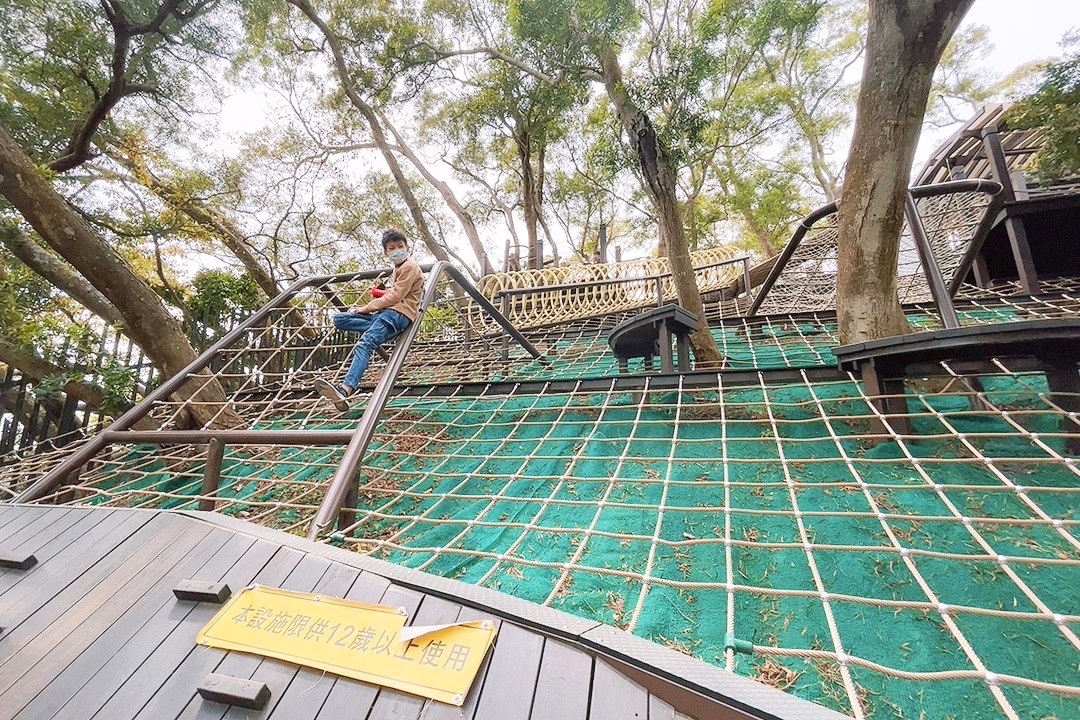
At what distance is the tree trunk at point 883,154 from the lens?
2086 millimetres

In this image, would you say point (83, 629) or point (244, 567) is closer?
point (83, 629)

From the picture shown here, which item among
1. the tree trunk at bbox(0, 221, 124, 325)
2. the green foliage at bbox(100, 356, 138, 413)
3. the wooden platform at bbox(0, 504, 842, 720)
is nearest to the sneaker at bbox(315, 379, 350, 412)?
the wooden platform at bbox(0, 504, 842, 720)

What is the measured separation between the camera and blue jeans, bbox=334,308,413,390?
2.34 m

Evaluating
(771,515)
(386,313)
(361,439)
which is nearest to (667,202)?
(386,313)

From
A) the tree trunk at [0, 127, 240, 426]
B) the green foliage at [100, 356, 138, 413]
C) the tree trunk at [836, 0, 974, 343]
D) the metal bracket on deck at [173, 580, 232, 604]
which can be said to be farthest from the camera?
the green foliage at [100, 356, 138, 413]

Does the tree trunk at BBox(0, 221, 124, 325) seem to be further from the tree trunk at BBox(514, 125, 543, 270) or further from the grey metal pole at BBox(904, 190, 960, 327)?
the tree trunk at BBox(514, 125, 543, 270)

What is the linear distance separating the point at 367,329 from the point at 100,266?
227 centimetres

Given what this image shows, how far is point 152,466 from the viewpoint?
304 centimetres

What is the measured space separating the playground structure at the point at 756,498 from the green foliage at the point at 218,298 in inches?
78.8

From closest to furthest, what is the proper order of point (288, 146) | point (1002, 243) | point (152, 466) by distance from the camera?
point (152, 466) < point (1002, 243) < point (288, 146)

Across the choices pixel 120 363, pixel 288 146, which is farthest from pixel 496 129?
pixel 120 363

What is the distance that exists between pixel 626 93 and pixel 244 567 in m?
3.81

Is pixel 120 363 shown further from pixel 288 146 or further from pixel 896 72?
pixel 288 146

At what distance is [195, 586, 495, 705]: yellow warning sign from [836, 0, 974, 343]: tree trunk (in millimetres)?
2677
